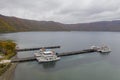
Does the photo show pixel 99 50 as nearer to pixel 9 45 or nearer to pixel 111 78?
pixel 111 78

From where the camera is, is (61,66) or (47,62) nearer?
(61,66)

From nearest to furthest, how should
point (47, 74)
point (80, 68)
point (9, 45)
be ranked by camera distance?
point (47, 74) → point (80, 68) → point (9, 45)

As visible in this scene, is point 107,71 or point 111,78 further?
point 107,71

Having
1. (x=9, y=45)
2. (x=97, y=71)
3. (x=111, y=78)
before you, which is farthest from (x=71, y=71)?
(x=9, y=45)

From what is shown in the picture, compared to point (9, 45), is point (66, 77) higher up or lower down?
lower down

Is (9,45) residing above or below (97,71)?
above

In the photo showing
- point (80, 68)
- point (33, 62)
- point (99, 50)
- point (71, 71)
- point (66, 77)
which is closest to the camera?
point (66, 77)

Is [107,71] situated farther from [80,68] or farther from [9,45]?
[9,45]

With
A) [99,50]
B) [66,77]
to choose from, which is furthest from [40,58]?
[99,50]

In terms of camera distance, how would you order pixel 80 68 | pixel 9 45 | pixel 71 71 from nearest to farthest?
pixel 71 71, pixel 80 68, pixel 9 45
